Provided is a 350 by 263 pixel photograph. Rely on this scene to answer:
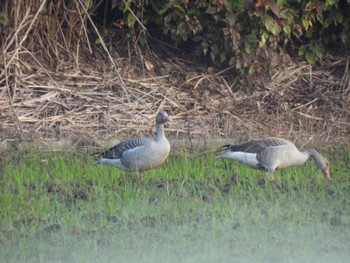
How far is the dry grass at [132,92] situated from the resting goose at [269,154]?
48.9 inches

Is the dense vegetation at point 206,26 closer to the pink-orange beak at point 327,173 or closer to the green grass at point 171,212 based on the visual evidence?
the green grass at point 171,212

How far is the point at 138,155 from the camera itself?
11.1 m

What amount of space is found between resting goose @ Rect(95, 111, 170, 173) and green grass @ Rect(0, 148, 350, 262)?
0.13 m

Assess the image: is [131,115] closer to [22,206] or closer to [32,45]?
[32,45]

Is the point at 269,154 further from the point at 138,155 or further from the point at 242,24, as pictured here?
the point at 242,24

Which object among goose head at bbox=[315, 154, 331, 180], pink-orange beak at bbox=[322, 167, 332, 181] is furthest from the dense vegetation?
pink-orange beak at bbox=[322, 167, 332, 181]

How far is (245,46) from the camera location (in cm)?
1359

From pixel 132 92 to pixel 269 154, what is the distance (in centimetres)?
283

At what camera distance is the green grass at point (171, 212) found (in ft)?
25.3

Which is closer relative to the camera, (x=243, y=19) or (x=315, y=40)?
(x=243, y=19)

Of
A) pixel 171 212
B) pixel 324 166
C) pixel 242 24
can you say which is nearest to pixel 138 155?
pixel 324 166

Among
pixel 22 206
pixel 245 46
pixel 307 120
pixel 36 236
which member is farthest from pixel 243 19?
pixel 36 236

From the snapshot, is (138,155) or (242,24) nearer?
(138,155)

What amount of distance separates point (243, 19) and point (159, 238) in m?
5.99
